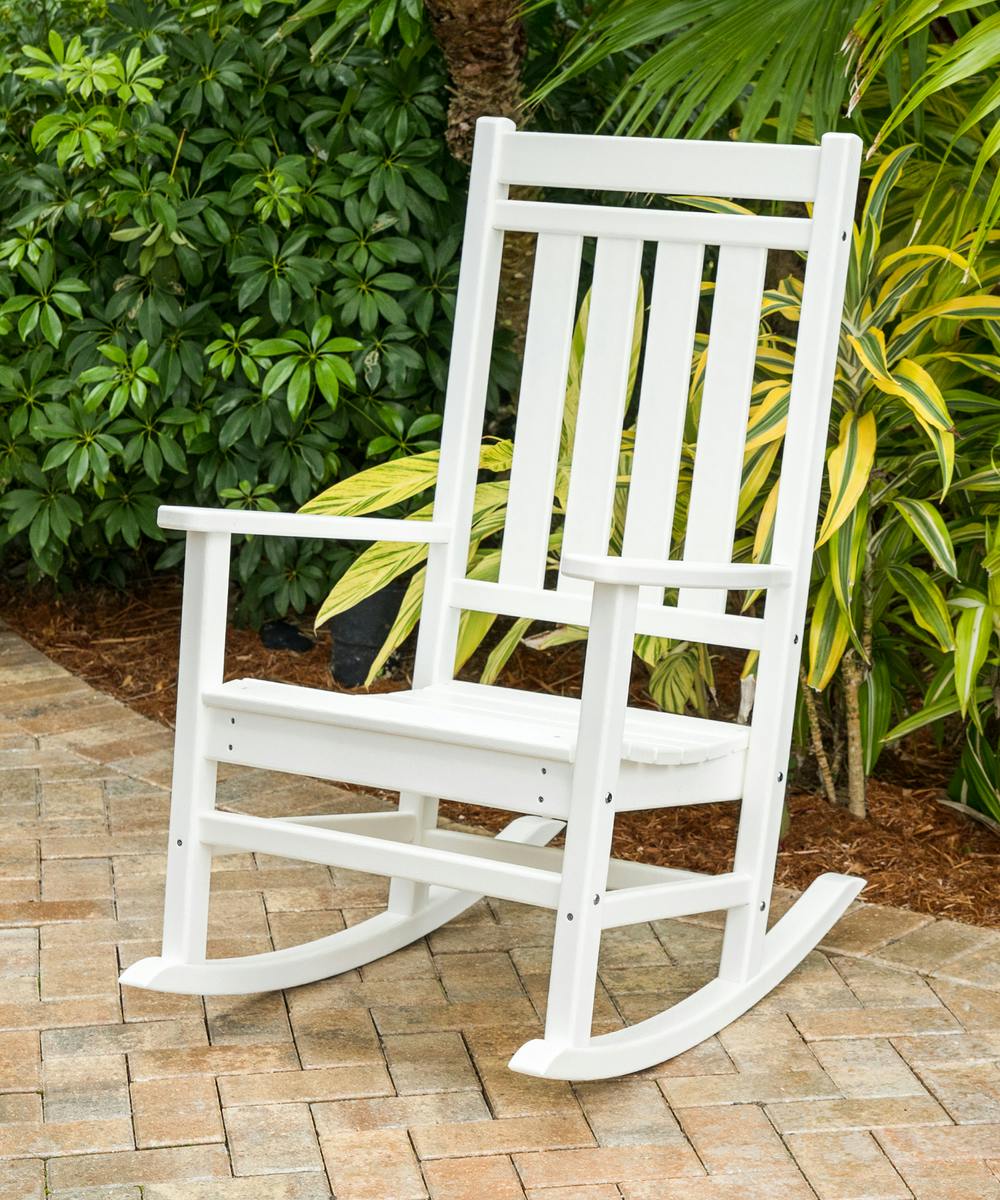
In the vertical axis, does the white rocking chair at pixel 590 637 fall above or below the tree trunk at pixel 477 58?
below

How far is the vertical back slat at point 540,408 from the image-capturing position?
2.45 meters

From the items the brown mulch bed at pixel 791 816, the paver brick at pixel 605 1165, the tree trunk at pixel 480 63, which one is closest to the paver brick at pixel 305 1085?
the paver brick at pixel 605 1165

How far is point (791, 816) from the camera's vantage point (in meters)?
3.03

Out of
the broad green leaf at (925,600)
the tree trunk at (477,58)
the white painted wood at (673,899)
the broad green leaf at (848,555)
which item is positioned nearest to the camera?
the white painted wood at (673,899)

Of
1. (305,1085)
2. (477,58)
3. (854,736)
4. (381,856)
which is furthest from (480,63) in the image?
(305,1085)

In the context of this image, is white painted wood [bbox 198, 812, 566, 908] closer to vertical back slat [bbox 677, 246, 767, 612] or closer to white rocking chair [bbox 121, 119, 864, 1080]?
white rocking chair [bbox 121, 119, 864, 1080]

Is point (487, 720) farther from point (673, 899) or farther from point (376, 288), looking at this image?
point (376, 288)

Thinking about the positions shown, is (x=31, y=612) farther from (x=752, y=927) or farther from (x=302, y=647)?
(x=752, y=927)

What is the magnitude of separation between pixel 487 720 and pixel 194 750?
1.26 feet

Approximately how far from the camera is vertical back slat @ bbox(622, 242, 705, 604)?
7.75 ft

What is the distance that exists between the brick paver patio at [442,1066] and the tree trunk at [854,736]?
340 millimetres

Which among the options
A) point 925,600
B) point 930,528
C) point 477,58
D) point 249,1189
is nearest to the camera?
point 249,1189

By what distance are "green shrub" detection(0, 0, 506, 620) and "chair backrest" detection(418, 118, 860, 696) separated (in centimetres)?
91

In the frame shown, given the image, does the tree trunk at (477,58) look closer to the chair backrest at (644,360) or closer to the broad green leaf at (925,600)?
the chair backrest at (644,360)
